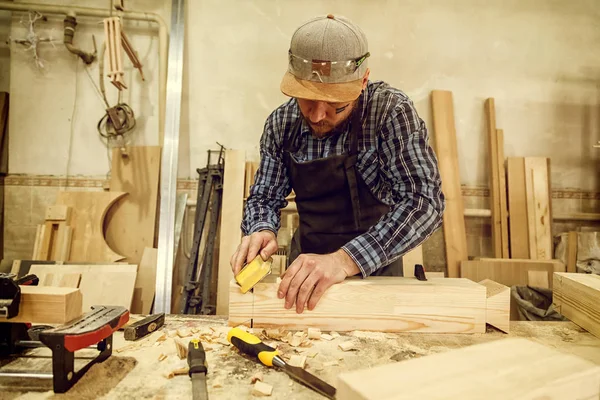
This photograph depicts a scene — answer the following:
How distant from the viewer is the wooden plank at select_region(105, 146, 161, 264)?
344cm

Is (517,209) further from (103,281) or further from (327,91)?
(103,281)

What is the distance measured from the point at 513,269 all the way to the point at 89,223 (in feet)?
12.2

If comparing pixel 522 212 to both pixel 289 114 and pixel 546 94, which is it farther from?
pixel 289 114

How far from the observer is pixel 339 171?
2027 millimetres

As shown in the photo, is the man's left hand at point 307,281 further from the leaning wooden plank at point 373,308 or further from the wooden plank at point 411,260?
the wooden plank at point 411,260

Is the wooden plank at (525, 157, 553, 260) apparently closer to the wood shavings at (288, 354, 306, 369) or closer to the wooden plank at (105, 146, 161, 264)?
the wood shavings at (288, 354, 306, 369)

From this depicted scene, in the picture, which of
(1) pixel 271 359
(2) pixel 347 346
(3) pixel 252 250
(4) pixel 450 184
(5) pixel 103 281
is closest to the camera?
(1) pixel 271 359

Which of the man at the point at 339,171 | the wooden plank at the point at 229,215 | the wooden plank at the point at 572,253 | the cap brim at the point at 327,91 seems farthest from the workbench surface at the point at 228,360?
the wooden plank at the point at 572,253

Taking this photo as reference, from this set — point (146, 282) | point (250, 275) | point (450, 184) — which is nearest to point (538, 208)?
point (450, 184)

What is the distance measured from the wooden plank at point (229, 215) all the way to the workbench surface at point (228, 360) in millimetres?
1504

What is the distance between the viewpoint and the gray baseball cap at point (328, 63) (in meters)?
1.65

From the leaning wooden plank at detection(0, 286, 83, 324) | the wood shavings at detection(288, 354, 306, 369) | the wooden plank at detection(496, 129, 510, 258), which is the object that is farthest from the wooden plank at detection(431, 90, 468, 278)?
the leaning wooden plank at detection(0, 286, 83, 324)

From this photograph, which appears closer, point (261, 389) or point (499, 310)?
point (261, 389)

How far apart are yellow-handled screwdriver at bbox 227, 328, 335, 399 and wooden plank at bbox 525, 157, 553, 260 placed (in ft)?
9.97
